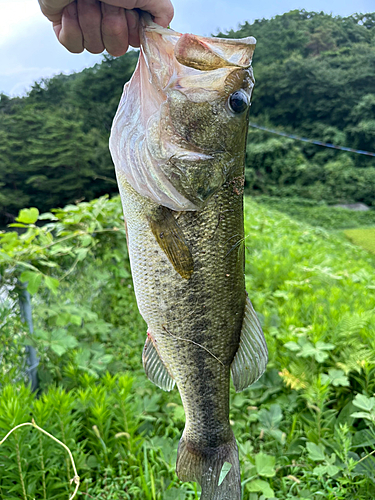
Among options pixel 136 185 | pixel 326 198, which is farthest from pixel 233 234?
pixel 326 198

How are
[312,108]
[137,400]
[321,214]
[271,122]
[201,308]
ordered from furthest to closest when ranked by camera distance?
[271,122]
[312,108]
[321,214]
[137,400]
[201,308]

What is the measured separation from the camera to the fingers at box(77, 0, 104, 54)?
1.08 meters

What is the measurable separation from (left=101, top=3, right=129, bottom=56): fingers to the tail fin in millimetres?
1278

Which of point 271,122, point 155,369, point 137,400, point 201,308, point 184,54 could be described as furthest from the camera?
point 271,122

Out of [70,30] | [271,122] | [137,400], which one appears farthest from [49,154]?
[70,30]

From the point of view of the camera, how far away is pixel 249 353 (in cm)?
112

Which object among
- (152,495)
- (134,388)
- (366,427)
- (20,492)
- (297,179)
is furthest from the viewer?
(297,179)

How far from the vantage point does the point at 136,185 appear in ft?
3.33

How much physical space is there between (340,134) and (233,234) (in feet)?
109

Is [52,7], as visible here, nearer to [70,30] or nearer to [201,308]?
[70,30]

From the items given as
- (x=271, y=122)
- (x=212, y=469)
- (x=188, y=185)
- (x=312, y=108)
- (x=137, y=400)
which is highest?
(x=312, y=108)

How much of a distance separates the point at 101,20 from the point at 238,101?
503mm

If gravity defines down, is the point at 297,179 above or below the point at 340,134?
below

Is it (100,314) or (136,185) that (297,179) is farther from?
(136,185)
